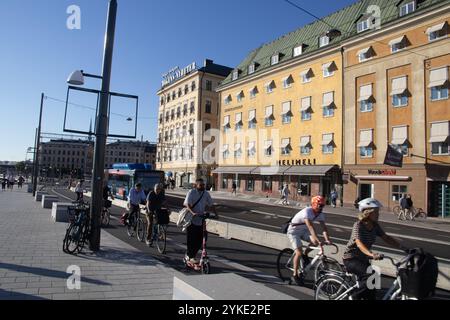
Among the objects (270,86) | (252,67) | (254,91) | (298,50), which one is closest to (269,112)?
(270,86)

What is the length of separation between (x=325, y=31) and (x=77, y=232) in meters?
37.8

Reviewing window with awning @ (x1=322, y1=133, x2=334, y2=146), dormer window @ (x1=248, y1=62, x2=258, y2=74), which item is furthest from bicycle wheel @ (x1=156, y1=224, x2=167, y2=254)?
dormer window @ (x1=248, y1=62, x2=258, y2=74)

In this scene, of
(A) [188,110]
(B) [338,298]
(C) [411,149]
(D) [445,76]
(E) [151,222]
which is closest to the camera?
(B) [338,298]

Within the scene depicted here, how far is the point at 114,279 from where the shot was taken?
6820 mm

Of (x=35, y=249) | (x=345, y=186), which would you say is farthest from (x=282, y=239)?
(x=345, y=186)

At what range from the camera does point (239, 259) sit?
32.1 ft

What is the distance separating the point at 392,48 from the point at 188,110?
4063 centimetres

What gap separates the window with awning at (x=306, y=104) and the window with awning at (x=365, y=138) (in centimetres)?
729

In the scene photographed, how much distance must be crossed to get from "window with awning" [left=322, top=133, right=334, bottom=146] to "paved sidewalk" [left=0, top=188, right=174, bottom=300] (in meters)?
29.9

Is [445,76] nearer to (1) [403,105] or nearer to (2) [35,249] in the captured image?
(1) [403,105]

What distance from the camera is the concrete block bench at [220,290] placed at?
14.3 feet

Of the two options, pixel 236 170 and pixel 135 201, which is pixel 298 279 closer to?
pixel 135 201

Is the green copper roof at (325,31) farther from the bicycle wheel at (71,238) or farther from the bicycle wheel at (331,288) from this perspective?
the bicycle wheel at (331,288)

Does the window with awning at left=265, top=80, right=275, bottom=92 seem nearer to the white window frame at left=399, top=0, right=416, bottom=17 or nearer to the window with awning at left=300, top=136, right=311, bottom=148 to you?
the window with awning at left=300, top=136, right=311, bottom=148
